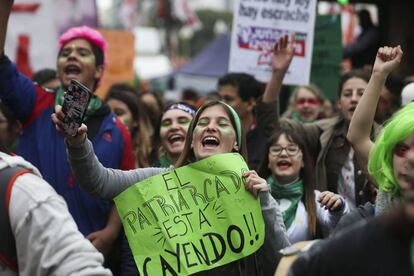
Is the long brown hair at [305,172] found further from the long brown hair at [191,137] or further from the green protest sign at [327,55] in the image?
the green protest sign at [327,55]

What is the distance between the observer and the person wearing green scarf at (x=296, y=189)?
4312mm

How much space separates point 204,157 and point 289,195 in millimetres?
861

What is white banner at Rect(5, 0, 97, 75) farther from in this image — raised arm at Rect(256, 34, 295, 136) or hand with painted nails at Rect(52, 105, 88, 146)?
hand with painted nails at Rect(52, 105, 88, 146)

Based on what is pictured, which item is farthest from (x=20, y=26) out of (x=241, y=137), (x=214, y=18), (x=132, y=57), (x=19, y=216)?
(x=214, y=18)

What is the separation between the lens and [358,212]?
10.6 ft

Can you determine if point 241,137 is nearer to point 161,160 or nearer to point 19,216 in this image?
point 161,160

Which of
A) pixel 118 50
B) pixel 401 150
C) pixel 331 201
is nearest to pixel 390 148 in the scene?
pixel 401 150

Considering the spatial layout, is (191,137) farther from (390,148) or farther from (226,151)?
(390,148)

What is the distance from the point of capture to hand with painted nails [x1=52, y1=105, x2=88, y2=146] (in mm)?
3598

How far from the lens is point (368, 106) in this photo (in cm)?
378

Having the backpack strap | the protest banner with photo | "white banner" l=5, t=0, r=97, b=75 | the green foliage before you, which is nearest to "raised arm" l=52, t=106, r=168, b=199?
the backpack strap

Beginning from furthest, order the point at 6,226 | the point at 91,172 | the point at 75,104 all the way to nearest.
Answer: the point at 91,172
the point at 75,104
the point at 6,226

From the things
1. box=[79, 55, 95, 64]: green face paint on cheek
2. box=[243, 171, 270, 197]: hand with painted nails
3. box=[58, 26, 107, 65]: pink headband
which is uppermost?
box=[58, 26, 107, 65]: pink headband

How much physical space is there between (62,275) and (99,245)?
233cm
